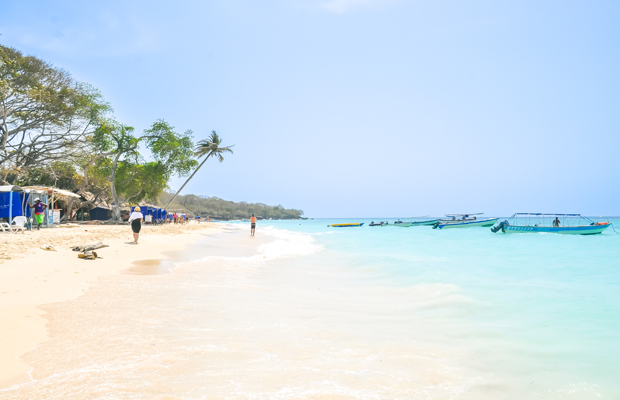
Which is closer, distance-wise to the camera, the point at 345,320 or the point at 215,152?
the point at 345,320

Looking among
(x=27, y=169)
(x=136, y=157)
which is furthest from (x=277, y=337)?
(x=136, y=157)

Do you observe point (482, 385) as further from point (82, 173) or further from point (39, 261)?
point (82, 173)

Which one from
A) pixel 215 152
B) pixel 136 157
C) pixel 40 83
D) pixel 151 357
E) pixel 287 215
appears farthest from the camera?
pixel 287 215

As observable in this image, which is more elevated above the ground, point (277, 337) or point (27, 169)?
point (27, 169)

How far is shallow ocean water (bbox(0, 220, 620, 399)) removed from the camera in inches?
99.3

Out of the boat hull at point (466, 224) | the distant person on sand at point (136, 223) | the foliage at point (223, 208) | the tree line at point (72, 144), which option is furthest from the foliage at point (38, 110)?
the foliage at point (223, 208)

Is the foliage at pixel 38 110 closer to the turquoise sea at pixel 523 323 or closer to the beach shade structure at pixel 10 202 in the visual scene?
the beach shade structure at pixel 10 202

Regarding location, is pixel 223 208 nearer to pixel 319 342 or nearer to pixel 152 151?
pixel 152 151

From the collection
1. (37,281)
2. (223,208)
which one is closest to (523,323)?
(37,281)

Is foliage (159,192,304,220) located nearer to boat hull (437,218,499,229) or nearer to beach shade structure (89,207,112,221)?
beach shade structure (89,207,112,221)

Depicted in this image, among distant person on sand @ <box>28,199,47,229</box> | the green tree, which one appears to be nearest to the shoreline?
distant person on sand @ <box>28,199,47,229</box>

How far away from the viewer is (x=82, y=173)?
102ft

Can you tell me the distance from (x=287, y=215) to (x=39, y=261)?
533 feet

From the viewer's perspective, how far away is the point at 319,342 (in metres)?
3.53
